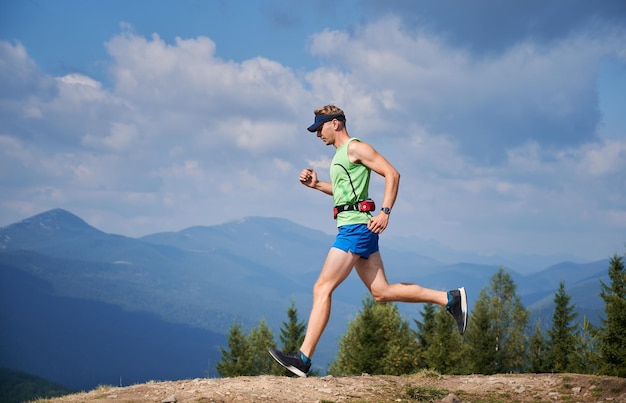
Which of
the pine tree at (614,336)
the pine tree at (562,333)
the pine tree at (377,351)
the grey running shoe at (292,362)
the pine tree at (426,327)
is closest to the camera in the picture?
the grey running shoe at (292,362)

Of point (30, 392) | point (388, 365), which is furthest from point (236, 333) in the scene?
point (30, 392)

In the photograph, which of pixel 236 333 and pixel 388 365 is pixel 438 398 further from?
pixel 236 333

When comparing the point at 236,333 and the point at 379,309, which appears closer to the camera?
the point at 379,309

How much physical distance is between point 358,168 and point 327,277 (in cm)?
153

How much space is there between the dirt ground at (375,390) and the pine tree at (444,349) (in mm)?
29029

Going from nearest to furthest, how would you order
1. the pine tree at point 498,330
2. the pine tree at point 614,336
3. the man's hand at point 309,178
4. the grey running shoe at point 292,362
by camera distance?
1. the grey running shoe at point 292,362
2. the man's hand at point 309,178
3. the pine tree at point 614,336
4. the pine tree at point 498,330

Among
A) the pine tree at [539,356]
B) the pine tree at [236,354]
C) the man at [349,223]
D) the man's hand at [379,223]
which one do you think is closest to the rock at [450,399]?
the man at [349,223]

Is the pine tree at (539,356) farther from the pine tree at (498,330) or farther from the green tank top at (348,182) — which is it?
the green tank top at (348,182)

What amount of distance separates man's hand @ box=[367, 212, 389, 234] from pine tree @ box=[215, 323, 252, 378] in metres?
52.9

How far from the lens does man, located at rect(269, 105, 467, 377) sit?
8.24 meters

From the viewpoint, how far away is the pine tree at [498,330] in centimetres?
4731

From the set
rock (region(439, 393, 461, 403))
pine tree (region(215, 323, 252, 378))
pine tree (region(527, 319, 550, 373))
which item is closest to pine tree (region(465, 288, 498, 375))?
pine tree (region(527, 319, 550, 373))

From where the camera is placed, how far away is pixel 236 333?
5962cm

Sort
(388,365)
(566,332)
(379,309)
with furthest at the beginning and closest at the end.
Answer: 1. (379,309)
2. (566,332)
3. (388,365)
